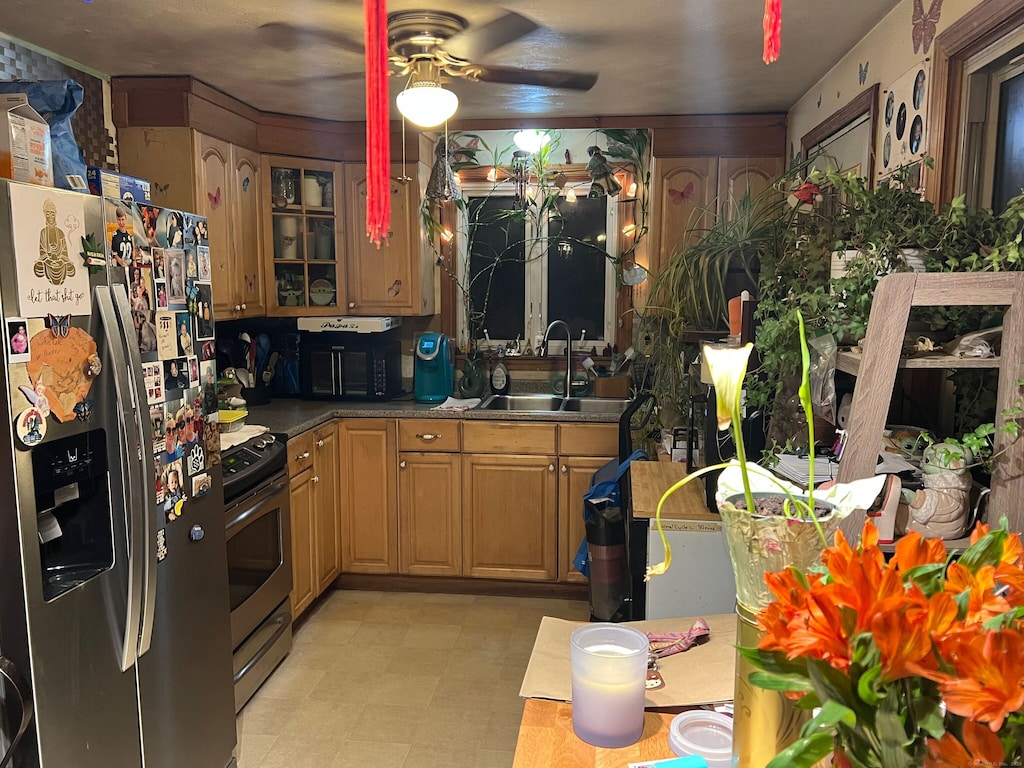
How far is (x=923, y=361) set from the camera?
1269 millimetres

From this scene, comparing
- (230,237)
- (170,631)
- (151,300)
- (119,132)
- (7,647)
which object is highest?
(119,132)

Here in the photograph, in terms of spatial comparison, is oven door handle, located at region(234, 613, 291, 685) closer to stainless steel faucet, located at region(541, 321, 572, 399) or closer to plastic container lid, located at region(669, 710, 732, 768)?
stainless steel faucet, located at region(541, 321, 572, 399)

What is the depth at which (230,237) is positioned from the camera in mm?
3359

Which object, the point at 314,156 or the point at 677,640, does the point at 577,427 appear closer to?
the point at 314,156

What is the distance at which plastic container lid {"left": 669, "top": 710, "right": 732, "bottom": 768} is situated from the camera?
3.41 feet

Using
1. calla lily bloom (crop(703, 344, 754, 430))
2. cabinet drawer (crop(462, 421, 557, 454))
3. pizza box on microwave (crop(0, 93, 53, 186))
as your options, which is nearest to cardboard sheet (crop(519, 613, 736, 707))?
calla lily bloom (crop(703, 344, 754, 430))

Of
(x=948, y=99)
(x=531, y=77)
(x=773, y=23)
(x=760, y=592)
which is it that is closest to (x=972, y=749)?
(x=760, y=592)

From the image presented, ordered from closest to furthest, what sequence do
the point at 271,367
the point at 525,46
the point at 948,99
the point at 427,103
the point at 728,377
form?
the point at 728,377 → the point at 948,99 → the point at 427,103 → the point at 525,46 → the point at 271,367

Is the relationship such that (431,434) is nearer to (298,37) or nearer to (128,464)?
(298,37)

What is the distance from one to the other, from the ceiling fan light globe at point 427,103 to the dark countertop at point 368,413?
1.55m

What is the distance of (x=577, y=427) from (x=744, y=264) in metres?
1.19

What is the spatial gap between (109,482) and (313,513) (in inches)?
65.3

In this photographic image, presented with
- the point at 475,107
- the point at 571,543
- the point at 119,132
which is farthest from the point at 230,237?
the point at 571,543

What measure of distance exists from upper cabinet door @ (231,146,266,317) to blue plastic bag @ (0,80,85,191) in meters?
1.53
